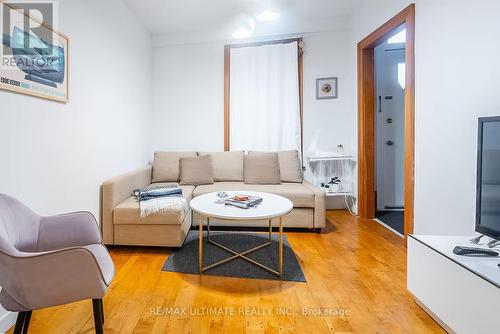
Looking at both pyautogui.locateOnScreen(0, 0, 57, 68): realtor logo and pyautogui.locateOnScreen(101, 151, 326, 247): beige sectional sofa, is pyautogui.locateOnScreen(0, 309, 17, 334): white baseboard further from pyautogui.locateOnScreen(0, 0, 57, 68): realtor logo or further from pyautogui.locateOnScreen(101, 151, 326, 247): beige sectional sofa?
pyautogui.locateOnScreen(0, 0, 57, 68): realtor logo

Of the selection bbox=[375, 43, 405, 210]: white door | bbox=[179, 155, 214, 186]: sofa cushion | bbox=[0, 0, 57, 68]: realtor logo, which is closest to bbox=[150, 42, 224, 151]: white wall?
bbox=[179, 155, 214, 186]: sofa cushion

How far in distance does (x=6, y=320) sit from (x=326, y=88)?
12.8ft

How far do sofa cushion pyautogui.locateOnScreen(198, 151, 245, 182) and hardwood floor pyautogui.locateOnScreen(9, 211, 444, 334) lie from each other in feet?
4.77

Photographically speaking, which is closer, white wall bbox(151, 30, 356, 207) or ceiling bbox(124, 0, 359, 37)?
ceiling bbox(124, 0, 359, 37)

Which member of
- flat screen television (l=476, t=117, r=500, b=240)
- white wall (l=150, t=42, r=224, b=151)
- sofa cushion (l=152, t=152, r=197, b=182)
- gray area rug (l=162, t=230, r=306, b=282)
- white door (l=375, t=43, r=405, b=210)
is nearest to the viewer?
flat screen television (l=476, t=117, r=500, b=240)

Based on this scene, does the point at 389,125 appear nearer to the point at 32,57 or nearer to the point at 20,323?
the point at 32,57

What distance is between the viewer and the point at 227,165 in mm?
3615

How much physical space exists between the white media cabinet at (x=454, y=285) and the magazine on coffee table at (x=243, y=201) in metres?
1.11

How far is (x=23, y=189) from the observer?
5.26 feet

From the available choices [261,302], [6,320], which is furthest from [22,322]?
[261,302]

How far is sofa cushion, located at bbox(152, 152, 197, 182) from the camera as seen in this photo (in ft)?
11.5

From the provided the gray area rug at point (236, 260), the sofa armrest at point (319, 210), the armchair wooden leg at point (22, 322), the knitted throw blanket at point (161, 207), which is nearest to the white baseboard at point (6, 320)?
the armchair wooden leg at point (22, 322)

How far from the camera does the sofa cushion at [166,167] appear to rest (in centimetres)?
351

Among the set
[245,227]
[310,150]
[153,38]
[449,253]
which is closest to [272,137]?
[310,150]
